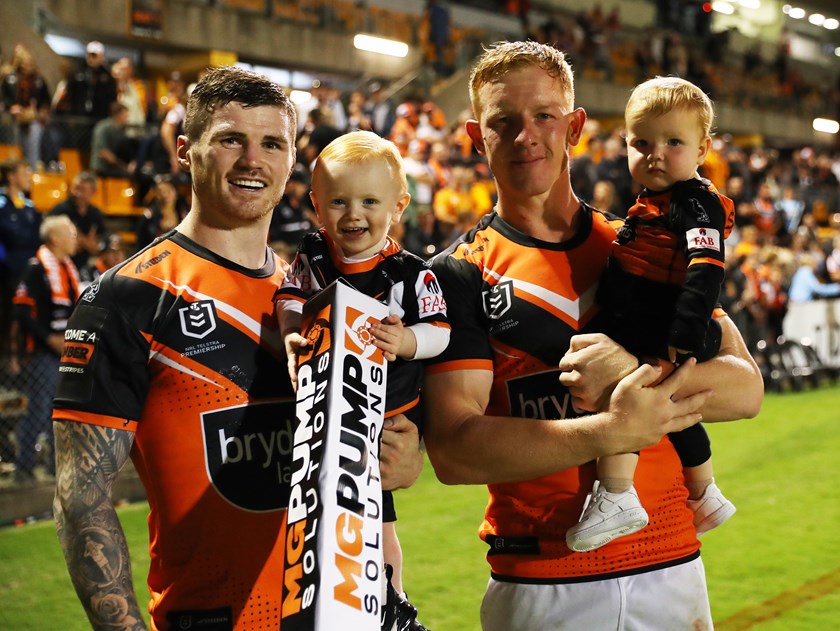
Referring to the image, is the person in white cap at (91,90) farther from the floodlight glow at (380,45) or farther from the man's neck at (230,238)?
the floodlight glow at (380,45)

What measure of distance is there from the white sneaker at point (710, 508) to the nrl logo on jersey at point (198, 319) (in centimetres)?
158

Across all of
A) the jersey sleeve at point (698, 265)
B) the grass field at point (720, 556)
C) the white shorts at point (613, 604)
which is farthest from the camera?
the grass field at point (720, 556)

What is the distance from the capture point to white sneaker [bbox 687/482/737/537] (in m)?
3.07

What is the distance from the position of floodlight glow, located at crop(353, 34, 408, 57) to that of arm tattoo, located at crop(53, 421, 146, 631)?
21.0 m

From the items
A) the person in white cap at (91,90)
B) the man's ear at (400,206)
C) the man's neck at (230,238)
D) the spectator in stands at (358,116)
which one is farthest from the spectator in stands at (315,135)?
the man's neck at (230,238)

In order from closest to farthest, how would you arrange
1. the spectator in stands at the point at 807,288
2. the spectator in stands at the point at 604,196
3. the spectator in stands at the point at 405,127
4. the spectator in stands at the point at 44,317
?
the spectator in stands at the point at 44,317 → the spectator in stands at the point at 604,196 → the spectator in stands at the point at 405,127 → the spectator in stands at the point at 807,288

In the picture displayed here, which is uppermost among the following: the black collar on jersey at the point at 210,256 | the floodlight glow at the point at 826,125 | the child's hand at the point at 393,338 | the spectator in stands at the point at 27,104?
the floodlight glow at the point at 826,125

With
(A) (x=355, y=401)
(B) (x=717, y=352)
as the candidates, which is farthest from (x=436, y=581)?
(A) (x=355, y=401)

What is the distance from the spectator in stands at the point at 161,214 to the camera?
32.0 ft

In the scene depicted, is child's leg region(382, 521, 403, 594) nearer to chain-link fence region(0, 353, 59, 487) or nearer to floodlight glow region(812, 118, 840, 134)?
chain-link fence region(0, 353, 59, 487)

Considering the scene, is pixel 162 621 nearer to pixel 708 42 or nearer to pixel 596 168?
pixel 596 168

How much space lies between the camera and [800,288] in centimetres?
1691

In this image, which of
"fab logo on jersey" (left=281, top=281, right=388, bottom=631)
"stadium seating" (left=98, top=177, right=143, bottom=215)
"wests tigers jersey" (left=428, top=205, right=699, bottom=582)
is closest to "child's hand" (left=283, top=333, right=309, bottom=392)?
"fab logo on jersey" (left=281, top=281, right=388, bottom=631)

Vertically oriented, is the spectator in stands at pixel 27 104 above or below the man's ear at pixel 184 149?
above
